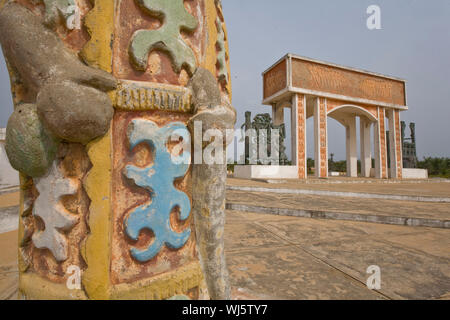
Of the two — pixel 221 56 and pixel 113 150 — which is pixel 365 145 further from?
pixel 113 150

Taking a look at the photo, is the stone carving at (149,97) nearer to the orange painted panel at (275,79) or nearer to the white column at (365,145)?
the orange painted panel at (275,79)

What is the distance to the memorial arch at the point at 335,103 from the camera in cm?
1120

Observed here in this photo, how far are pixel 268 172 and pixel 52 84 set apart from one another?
10.1 metres

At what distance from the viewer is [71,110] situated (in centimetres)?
72

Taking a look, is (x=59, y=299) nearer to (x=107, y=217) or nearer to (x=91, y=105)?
(x=107, y=217)

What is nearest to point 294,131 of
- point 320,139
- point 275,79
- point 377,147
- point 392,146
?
point 320,139

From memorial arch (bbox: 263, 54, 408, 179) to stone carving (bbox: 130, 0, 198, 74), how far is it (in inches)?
421

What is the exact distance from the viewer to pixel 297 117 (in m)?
11.2

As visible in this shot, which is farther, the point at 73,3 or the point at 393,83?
the point at 393,83

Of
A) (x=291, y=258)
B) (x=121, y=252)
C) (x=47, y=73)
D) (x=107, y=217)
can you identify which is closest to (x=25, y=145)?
(x=47, y=73)

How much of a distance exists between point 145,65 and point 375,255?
1.83m

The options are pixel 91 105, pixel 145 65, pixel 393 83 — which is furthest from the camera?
pixel 393 83

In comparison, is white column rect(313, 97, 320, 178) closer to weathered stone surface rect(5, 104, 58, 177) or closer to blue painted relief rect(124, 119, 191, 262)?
blue painted relief rect(124, 119, 191, 262)

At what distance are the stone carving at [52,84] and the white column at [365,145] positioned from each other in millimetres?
16582
